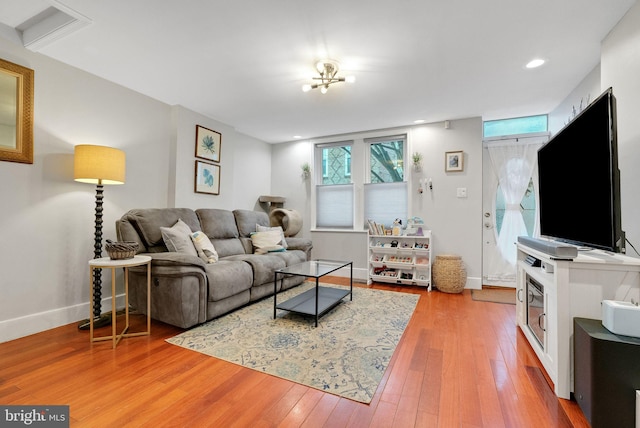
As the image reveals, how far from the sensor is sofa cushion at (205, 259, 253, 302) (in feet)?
8.13

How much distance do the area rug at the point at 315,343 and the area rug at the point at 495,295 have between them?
3.66 feet

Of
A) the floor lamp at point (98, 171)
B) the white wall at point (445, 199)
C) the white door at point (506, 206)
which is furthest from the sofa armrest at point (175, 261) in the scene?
the white door at point (506, 206)

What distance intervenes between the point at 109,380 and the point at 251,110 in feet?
10.3

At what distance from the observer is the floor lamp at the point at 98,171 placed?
2357mm

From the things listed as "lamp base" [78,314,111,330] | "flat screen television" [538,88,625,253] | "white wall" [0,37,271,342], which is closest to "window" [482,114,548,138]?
"flat screen television" [538,88,625,253]

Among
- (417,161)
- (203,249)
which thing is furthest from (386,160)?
(203,249)

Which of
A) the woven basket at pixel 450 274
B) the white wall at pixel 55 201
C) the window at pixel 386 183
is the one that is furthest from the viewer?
the window at pixel 386 183

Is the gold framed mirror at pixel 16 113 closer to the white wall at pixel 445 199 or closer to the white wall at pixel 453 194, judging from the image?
→ the white wall at pixel 445 199

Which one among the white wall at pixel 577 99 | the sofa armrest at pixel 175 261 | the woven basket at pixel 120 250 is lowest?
the sofa armrest at pixel 175 261

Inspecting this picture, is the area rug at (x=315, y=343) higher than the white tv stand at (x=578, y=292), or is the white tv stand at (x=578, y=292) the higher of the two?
the white tv stand at (x=578, y=292)

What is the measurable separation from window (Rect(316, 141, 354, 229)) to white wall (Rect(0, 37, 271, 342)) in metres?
2.36

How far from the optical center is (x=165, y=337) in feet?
7.44

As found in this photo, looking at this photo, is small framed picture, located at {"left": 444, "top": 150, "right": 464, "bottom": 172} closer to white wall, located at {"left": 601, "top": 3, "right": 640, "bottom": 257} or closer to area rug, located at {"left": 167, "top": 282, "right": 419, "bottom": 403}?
white wall, located at {"left": 601, "top": 3, "right": 640, "bottom": 257}

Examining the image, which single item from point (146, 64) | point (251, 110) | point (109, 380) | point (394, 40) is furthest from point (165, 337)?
point (394, 40)
